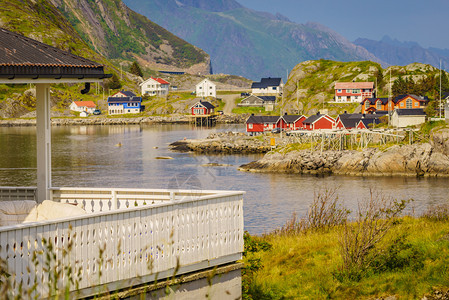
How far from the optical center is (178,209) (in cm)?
1214

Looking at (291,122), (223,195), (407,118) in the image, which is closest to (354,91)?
(291,122)

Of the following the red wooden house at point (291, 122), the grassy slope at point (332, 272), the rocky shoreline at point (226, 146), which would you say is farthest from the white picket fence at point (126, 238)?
the red wooden house at point (291, 122)

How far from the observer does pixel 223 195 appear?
12781 mm

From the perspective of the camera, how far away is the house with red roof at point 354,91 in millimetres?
143625

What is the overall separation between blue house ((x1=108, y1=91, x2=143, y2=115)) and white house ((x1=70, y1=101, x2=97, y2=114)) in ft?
16.6

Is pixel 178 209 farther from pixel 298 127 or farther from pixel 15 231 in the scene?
pixel 298 127

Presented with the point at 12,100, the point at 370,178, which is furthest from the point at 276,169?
the point at 12,100

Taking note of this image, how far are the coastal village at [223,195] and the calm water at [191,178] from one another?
31cm

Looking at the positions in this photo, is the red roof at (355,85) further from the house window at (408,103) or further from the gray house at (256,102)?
the gray house at (256,102)

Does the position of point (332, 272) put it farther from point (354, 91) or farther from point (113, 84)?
point (113, 84)

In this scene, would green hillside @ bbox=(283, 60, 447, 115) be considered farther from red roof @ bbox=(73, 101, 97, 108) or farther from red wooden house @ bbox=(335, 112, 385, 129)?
red roof @ bbox=(73, 101, 97, 108)

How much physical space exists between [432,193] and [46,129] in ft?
156

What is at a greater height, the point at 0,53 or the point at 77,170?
the point at 0,53

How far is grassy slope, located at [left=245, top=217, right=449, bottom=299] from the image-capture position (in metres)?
15.3
